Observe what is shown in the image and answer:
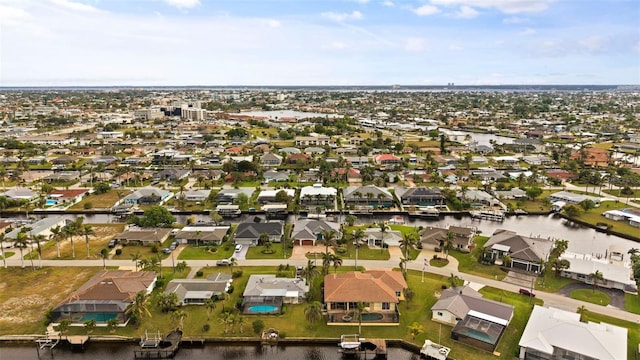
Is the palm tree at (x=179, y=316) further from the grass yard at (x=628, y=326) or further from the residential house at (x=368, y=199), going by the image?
the residential house at (x=368, y=199)

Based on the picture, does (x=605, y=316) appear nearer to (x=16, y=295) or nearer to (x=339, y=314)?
(x=339, y=314)

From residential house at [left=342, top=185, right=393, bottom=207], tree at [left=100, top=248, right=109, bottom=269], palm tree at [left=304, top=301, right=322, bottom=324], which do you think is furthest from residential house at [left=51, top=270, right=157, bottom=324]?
residential house at [left=342, top=185, right=393, bottom=207]

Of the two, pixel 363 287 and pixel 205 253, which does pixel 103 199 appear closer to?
pixel 205 253

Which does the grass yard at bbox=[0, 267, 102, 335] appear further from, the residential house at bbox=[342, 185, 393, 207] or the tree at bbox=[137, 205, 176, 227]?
the residential house at bbox=[342, 185, 393, 207]

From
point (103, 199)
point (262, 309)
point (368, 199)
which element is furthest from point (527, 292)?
point (103, 199)

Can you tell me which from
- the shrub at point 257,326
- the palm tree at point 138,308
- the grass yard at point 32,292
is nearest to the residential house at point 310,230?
the shrub at point 257,326

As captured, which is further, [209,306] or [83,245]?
[83,245]

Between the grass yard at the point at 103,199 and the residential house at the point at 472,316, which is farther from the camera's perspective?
the grass yard at the point at 103,199
